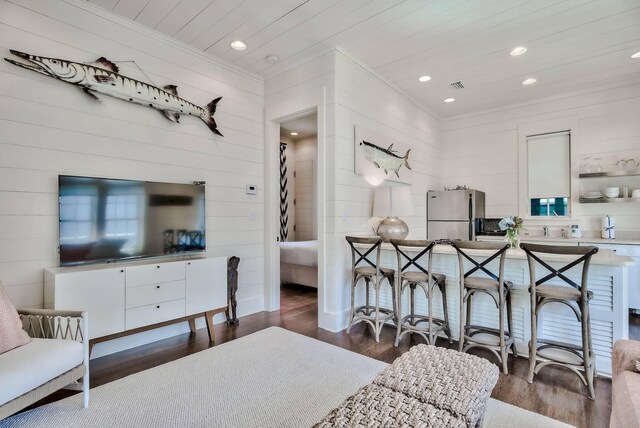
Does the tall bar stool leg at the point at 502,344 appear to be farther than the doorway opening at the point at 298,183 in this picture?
No

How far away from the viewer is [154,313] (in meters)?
2.86

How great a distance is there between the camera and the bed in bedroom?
4.93m

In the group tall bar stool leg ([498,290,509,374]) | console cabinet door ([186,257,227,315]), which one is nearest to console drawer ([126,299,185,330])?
console cabinet door ([186,257,227,315])

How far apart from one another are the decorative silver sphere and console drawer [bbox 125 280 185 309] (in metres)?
2.19

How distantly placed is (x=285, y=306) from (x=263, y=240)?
972 mm

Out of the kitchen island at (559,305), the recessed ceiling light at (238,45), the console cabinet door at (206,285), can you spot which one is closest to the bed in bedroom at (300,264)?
the console cabinet door at (206,285)

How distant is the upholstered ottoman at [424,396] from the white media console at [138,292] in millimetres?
2174

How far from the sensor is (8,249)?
2439mm

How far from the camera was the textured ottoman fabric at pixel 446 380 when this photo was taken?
4.30ft

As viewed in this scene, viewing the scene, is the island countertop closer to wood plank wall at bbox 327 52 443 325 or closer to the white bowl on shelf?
wood plank wall at bbox 327 52 443 325

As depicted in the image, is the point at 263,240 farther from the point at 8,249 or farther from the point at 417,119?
the point at 417,119

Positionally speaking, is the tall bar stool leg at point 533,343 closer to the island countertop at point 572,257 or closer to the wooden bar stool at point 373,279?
the island countertop at point 572,257

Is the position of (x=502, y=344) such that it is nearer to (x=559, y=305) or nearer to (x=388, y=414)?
(x=559, y=305)

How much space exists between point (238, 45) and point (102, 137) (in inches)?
64.8
